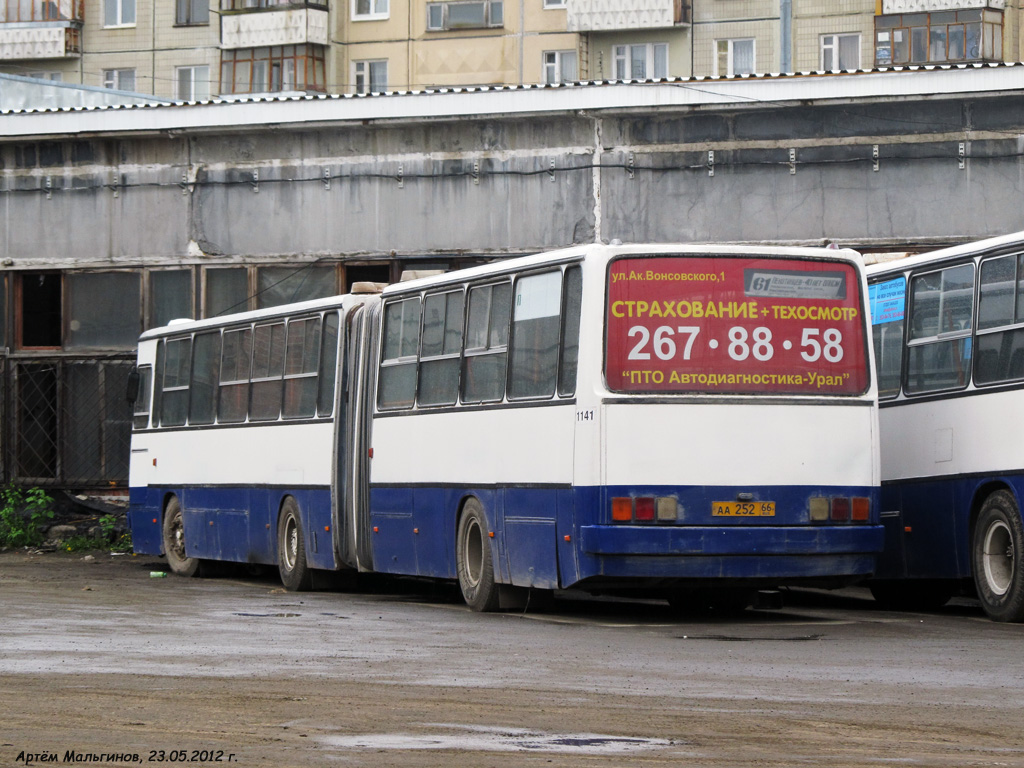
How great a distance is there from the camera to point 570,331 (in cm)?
1546

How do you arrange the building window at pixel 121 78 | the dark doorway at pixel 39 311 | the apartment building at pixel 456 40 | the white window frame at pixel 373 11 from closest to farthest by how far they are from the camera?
the dark doorway at pixel 39 311, the apartment building at pixel 456 40, the white window frame at pixel 373 11, the building window at pixel 121 78

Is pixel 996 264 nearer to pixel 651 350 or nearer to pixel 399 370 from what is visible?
pixel 651 350

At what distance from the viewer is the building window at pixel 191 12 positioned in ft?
223

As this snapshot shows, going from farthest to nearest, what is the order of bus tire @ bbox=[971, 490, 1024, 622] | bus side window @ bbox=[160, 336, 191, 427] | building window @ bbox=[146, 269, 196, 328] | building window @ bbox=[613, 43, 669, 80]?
1. building window @ bbox=[613, 43, 669, 80]
2. building window @ bbox=[146, 269, 196, 328]
3. bus side window @ bbox=[160, 336, 191, 427]
4. bus tire @ bbox=[971, 490, 1024, 622]

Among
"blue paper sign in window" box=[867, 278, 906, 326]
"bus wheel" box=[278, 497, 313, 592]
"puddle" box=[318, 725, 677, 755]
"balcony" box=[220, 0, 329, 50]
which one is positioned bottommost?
"puddle" box=[318, 725, 677, 755]

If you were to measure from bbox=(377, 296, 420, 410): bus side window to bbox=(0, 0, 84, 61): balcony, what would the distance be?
2074 inches

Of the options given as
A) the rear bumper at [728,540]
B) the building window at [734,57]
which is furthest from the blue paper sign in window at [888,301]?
the building window at [734,57]

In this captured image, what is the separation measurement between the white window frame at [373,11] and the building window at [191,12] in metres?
5.36

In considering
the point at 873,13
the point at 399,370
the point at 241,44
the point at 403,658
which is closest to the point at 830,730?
the point at 403,658

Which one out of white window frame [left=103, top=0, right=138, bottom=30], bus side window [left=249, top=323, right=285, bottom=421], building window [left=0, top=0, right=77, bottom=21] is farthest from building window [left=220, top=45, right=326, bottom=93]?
bus side window [left=249, top=323, right=285, bottom=421]

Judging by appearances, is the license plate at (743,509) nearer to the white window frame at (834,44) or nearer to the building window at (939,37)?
the building window at (939,37)

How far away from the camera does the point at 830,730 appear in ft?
28.9

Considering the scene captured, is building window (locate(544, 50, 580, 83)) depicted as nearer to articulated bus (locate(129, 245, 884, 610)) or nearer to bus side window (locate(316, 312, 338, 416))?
bus side window (locate(316, 312, 338, 416))

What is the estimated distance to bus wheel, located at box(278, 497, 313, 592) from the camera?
20781 millimetres
